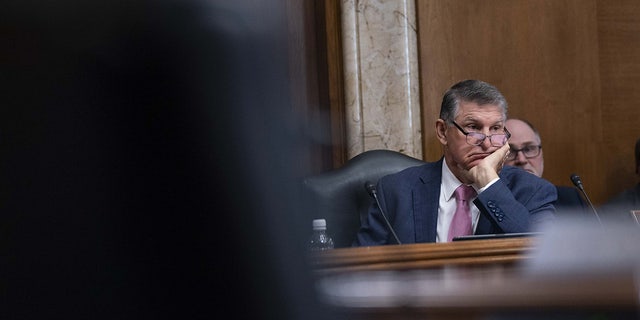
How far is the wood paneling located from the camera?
203 inches

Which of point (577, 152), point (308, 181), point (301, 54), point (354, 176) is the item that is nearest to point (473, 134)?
point (354, 176)

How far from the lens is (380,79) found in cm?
502

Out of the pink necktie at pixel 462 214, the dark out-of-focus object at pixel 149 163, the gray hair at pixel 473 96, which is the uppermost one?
the dark out-of-focus object at pixel 149 163

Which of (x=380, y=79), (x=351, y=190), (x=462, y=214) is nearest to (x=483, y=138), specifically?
(x=462, y=214)

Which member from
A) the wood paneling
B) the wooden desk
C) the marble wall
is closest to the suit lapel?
the marble wall

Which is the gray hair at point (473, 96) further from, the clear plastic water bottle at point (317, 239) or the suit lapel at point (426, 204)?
the clear plastic water bottle at point (317, 239)

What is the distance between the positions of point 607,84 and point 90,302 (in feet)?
16.4

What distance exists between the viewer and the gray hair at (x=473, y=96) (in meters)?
3.74

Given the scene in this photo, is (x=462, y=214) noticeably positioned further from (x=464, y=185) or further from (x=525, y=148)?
(x=525, y=148)

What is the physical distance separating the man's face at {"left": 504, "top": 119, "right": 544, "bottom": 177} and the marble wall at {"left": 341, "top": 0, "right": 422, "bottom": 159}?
505 millimetres

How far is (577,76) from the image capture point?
17.3ft

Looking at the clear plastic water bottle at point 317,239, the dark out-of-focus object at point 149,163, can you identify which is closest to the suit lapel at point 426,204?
the clear plastic water bottle at point 317,239

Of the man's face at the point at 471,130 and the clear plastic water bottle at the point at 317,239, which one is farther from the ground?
the clear plastic water bottle at the point at 317,239

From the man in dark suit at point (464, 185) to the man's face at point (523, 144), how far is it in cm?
89
